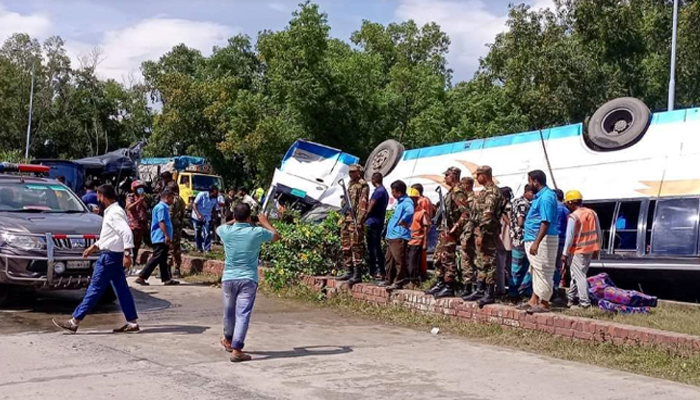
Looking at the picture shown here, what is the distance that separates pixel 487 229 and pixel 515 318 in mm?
1099

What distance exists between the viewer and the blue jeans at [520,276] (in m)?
9.73

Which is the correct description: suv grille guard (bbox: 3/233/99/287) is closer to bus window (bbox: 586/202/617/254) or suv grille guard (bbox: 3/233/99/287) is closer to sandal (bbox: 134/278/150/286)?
sandal (bbox: 134/278/150/286)

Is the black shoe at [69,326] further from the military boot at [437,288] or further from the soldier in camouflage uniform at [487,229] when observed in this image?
the soldier in camouflage uniform at [487,229]

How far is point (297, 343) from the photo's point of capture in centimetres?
814

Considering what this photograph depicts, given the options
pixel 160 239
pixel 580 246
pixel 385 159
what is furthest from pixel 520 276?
pixel 385 159

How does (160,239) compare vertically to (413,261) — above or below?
below

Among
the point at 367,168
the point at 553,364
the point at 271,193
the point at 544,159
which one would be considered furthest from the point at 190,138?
the point at 553,364

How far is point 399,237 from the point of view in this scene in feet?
34.5

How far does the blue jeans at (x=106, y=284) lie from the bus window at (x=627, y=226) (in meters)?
7.06

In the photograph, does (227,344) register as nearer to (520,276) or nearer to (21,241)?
(21,241)

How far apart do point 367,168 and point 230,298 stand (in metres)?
10.6

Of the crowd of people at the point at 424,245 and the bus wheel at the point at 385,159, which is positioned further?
the bus wheel at the point at 385,159

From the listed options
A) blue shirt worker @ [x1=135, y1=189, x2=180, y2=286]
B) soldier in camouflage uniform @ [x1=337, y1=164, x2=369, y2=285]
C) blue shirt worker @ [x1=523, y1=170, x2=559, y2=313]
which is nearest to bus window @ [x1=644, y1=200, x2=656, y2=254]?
blue shirt worker @ [x1=523, y1=170, x2=559, y2=313]

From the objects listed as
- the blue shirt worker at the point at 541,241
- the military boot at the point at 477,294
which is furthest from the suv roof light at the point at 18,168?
the blue shirt worker at the point at 541,241
